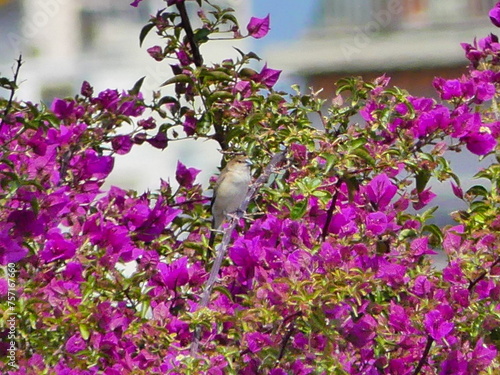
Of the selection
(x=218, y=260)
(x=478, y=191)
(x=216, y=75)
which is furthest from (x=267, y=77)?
(x=218, y=260)

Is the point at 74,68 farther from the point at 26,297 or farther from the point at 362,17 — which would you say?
the point at 26,297

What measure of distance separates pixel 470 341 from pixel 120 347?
2.00 ft

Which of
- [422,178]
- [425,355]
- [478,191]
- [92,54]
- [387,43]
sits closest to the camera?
[425,355]

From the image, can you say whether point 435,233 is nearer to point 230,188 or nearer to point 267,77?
point 267,77

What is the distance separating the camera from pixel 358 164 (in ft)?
6.00

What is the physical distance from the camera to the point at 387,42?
42.4ft

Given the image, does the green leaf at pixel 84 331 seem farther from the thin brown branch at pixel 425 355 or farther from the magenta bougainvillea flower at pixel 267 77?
the magenta bougainvillea flower at pixel 267 77

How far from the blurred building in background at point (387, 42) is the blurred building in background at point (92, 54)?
1.14 metres

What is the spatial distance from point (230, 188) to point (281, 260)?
1.57 m

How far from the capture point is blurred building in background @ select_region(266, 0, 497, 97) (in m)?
12.3

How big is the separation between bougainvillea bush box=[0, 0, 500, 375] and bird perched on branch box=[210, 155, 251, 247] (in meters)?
0.86

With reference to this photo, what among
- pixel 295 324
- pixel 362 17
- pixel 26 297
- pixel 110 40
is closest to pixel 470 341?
pixel 295 324

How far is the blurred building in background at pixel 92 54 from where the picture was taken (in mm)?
12133

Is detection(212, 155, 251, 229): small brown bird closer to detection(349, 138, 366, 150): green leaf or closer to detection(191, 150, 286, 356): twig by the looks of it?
detection(191, 150, 286, 356): twig
